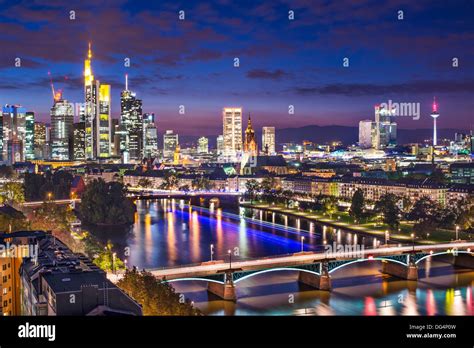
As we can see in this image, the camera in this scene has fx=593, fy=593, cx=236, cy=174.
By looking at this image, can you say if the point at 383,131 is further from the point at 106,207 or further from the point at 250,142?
the point at 106,207

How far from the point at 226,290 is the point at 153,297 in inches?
98.0

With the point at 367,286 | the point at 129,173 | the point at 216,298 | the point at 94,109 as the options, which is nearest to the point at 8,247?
the point at 216,298

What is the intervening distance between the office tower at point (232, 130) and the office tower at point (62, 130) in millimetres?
16098

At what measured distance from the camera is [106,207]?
20250mm

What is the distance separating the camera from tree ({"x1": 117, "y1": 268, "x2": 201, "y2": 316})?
7.05 metres

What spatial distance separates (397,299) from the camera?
9773mm

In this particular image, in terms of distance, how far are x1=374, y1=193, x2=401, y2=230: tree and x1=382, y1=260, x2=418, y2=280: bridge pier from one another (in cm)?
576

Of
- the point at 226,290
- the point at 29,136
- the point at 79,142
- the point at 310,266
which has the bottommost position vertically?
the point at 226,290

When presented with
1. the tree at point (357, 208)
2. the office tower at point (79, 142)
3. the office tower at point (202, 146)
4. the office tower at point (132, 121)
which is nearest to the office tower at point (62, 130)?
the office tower at point (79, 142)

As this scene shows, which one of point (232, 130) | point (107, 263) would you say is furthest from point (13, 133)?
point (107, 263)

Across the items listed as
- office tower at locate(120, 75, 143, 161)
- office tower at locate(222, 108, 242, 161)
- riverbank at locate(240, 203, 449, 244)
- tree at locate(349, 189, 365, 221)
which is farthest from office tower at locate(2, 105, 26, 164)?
tree at locate(349, 189, 365, 221)

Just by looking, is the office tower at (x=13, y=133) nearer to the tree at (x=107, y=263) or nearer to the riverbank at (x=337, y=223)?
the riverbank at (x=337, y=223)

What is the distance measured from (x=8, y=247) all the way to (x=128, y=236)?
8635mm
